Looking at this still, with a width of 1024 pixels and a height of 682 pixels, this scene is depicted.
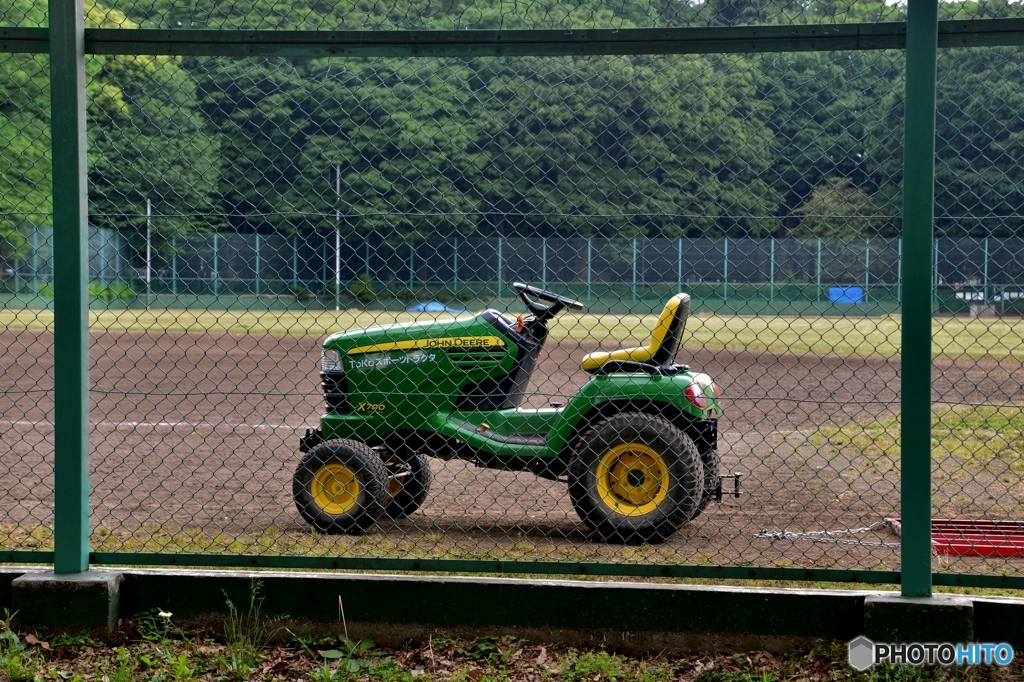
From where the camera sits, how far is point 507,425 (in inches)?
226

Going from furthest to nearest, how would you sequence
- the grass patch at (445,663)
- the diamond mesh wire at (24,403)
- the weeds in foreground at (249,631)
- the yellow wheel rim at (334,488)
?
the yellow wheel rim at (334,488) → the diamond mesh wire at (24,403) → the weeds in foreground at (249,631) → the grass patch at (445,663)

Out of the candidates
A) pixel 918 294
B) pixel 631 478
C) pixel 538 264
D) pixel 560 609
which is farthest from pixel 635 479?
pixel 918 294

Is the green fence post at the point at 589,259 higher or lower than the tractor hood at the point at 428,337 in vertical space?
higher

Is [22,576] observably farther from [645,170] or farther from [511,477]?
[511,477]

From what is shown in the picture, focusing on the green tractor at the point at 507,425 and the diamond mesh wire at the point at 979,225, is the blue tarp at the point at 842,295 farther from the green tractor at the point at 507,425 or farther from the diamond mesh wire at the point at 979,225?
the green tractor at the point at 507,425

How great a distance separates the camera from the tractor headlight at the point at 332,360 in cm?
584

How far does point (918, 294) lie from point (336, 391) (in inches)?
136

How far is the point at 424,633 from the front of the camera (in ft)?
12.0

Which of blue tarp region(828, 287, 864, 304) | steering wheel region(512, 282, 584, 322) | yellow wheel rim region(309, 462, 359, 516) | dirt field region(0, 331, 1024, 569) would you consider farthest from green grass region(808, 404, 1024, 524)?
yellow wheel rim region(309, 462, 359, 516)

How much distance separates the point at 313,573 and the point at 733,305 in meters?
2.24

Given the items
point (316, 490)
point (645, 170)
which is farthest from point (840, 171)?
point (316, 490)

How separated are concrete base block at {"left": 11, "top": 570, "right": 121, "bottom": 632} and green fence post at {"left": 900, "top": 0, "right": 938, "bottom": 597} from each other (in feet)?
9.15

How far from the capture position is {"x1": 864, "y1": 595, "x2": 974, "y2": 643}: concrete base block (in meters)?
3.38

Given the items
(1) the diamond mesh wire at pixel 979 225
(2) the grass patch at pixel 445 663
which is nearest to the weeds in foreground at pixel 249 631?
(2) the grass patch at pixel 445 663
